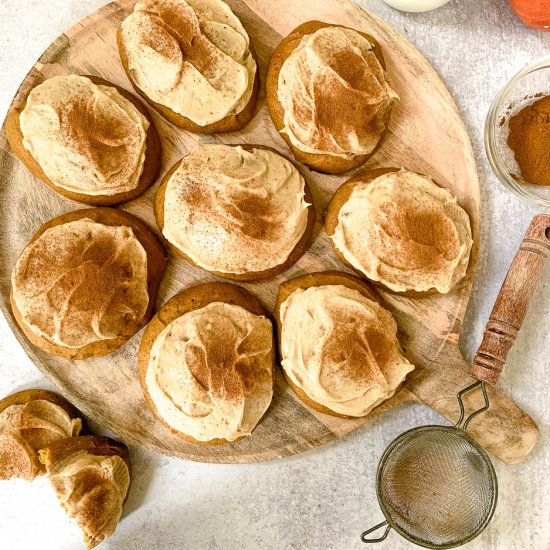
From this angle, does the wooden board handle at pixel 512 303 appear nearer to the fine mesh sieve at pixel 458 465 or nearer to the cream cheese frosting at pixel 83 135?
the fine mesh sieve at pixel 458 465

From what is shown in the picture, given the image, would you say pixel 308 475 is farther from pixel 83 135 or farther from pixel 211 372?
pixel 83 135

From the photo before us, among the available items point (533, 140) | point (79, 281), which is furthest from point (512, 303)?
point (79, 281)

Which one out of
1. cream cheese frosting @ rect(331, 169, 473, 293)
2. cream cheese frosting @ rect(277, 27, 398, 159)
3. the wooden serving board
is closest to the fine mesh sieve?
the wooden serving board

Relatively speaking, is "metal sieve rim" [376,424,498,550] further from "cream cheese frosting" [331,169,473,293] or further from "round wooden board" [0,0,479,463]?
"cream cheese frosting" [331,169,473,293]

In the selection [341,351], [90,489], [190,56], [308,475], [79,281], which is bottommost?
[308,475]

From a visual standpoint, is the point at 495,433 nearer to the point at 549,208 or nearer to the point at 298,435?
the point at 298,435

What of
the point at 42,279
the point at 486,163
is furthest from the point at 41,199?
the point at 486,163

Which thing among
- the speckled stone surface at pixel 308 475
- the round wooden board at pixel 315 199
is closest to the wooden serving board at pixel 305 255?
the round wooden board at pixel 315 199
